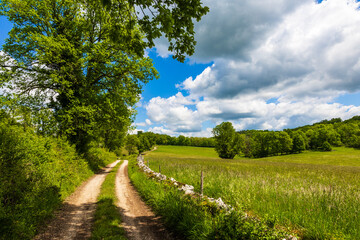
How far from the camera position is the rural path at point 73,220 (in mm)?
5598

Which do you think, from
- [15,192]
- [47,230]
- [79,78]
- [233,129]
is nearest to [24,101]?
[79,78]

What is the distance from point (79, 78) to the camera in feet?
50.2

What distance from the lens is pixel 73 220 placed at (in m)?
6.77

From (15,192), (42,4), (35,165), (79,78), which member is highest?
(42,4)

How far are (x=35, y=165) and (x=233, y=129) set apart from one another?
50.6 m

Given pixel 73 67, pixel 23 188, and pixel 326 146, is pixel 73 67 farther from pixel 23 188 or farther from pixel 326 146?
pixel 326 146

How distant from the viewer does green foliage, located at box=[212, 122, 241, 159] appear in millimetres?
50200

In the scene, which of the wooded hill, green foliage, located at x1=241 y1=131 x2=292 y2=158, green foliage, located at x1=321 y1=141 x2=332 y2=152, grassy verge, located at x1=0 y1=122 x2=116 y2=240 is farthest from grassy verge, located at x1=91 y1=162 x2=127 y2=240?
green foliage, located at x1=321 y1=141 x2=332 y2=152

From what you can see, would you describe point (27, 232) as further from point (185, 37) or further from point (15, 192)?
point (185, 37)

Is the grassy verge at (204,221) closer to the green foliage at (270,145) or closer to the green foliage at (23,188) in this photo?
the green foliage at (23,188)

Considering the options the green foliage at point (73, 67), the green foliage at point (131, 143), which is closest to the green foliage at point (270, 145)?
the green foliage at point (131, 143)

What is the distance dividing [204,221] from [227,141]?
48.1m

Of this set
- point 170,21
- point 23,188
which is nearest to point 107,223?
point 23,188

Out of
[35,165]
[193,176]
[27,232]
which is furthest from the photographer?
[193,176]
